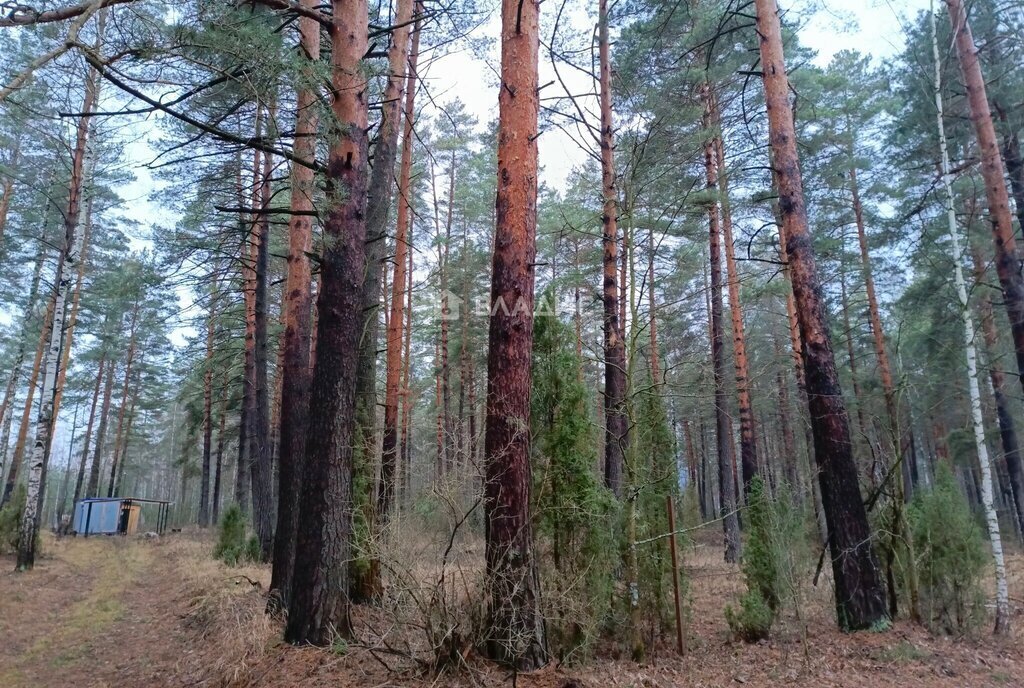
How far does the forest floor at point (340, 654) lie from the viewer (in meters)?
4.18

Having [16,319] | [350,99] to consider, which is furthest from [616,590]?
[16,319]

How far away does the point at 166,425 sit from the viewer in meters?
41.0

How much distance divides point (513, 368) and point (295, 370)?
4.38m

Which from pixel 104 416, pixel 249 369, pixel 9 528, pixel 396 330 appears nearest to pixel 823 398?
pixel 396 330

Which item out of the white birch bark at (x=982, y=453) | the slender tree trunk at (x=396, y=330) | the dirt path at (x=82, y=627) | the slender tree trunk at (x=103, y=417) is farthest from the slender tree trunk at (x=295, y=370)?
the slender tree trunk at (x=103, y=417)

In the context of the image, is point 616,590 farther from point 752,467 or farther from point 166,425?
point 166,425

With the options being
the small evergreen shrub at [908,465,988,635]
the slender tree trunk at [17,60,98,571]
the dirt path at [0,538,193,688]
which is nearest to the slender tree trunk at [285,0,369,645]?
the dirt path at [0,538,193,688]

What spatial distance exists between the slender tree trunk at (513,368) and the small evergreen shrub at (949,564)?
5046mm

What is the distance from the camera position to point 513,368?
4312 millimetres

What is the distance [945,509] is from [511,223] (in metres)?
6.22

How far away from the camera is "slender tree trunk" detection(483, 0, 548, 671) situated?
383 centimetres

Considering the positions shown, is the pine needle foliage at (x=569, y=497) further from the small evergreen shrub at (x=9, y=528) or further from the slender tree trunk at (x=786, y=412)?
the small evergreen shrub at (x=9, y=528)

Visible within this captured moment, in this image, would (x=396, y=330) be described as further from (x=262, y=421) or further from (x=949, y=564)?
(x=949, y=564)

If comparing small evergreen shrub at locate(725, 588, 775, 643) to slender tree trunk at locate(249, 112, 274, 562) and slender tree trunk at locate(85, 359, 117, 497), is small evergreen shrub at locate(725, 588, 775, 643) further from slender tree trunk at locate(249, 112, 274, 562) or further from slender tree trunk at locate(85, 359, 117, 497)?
slender tree trunk at locate(85, 359, 117, 497)
